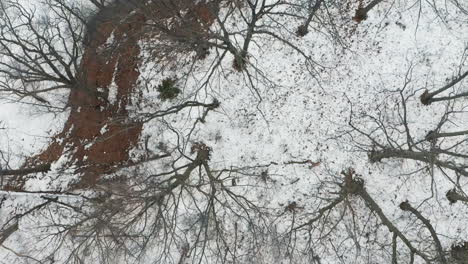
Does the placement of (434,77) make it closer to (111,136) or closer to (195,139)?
(195,139)

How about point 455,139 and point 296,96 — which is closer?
point 455,139

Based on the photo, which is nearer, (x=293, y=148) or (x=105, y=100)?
(x=293, y=148)

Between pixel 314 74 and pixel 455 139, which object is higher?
pixel 314 74

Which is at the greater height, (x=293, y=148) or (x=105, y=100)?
(x=105, y=100)

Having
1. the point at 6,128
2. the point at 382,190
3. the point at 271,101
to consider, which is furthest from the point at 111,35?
the point at 382,190

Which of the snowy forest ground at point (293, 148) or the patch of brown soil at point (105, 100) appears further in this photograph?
the patch of brown soil at point (105, 100)

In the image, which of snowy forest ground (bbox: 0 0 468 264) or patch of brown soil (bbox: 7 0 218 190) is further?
patch of brown soil (bbox: 7 0 218 190)

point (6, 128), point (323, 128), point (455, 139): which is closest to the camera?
point (455, 139)

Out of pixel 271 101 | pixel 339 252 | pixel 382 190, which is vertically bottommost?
pixel 339 252
